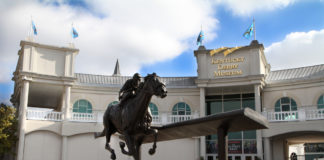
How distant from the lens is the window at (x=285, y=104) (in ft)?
94.1

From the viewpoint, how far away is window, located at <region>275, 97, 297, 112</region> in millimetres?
28692

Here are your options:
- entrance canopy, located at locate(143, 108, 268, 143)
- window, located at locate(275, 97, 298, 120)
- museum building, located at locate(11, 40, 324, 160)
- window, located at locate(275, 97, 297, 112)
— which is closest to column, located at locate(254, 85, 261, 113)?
museum building, located at locate(11, 40, 324, 160)

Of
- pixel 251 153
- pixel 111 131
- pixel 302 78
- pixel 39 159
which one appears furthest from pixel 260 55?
pixel 111 131

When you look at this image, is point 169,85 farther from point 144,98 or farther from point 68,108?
point 144,98

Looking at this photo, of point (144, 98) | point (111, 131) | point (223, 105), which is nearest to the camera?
point (144, 98)

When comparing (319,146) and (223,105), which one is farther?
(319,146)

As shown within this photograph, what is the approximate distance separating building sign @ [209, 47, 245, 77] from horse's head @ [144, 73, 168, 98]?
2357cm

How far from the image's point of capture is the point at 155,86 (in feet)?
19.5

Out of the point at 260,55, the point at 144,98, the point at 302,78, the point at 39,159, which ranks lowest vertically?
the point at 39,159

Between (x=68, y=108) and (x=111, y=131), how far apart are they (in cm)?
2135

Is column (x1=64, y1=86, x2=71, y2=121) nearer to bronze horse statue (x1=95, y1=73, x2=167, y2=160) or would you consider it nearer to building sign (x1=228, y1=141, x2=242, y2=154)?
building sign (x1=228, y1=141, x2=242, y2=154)

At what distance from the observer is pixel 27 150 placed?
25656mm

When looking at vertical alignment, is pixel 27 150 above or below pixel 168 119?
below

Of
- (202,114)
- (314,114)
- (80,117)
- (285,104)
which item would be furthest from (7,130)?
(314,114)
